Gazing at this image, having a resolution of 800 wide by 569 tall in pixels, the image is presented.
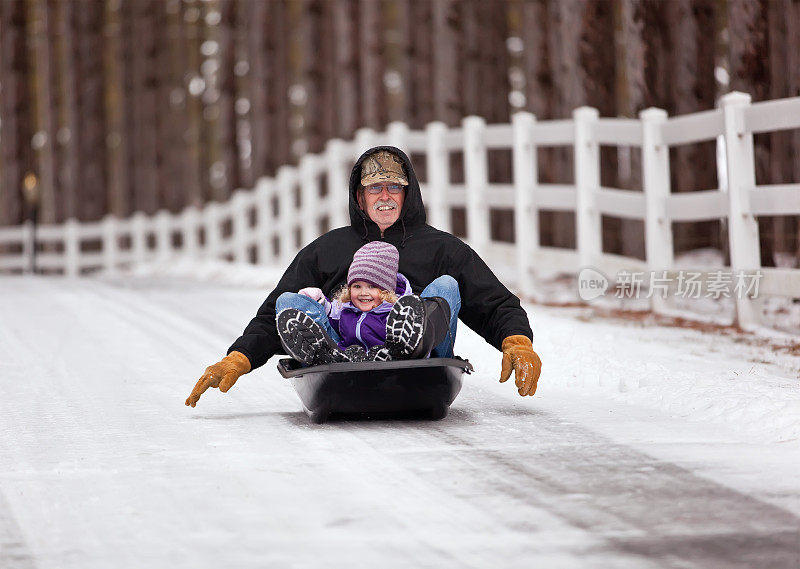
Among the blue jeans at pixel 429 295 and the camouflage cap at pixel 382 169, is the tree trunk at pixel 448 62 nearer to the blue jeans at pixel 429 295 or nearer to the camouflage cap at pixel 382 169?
the camouflage cap at pixel 382 169

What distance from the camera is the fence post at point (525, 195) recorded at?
1373cm

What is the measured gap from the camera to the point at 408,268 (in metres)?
6.65

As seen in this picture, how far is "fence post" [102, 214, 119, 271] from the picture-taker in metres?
26.0

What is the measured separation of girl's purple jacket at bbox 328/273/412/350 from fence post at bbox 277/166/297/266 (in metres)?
13.1

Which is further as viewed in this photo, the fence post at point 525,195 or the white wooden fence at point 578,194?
the fence post at point 525,195

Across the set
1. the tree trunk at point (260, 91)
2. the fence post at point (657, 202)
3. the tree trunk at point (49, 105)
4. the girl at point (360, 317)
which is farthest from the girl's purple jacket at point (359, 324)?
the tree trunk at point (49, 105)

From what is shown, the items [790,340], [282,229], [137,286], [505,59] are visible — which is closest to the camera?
[790,340]

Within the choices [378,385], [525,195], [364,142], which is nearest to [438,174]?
[525,195]

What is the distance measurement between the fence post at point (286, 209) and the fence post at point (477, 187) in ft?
17.0

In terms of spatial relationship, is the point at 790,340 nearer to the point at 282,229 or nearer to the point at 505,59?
the point at 282,229

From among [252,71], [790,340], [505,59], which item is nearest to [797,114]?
[790,340]

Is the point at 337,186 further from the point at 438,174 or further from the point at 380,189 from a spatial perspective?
the point at 380,189

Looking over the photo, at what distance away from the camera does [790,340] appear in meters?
9.68

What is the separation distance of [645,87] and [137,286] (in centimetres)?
548
